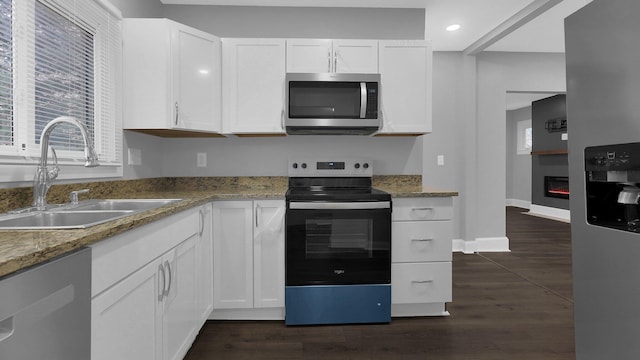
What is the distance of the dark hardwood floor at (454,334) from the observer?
203cm

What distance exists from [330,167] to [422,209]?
0.88m

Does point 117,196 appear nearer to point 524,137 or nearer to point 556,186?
point 556,186

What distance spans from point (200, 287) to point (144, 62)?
5.02ft

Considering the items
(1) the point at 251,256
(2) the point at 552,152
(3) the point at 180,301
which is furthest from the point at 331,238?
(2) the point at 552,152

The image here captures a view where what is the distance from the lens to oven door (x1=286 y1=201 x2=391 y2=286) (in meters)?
2.33

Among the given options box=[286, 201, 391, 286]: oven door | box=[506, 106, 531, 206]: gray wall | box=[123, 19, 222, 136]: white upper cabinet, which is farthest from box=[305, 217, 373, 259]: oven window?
box=[506, 106, 531, 206]: gray wall

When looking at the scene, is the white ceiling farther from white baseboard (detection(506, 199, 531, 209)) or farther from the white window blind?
white baseboard (detection(506, 199, 531, 209))

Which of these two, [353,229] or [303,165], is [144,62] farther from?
[353,229]

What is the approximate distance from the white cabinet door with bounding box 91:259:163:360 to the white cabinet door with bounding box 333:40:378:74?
1.96m

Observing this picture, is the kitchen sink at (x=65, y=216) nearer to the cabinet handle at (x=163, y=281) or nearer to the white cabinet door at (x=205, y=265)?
the cabinet handle at (x=163, y=281)

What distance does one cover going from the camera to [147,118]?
2338 millimetres

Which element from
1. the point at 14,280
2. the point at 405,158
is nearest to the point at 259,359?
the point at 14,280

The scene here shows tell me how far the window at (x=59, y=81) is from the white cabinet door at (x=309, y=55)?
1184 mm

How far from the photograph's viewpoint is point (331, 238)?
2334 millimetres
